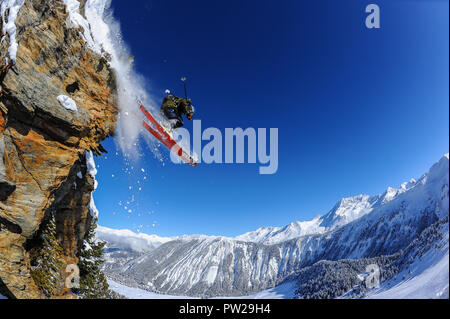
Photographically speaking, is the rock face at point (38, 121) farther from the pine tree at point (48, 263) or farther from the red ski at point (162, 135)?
the red ski at point (162, 135)

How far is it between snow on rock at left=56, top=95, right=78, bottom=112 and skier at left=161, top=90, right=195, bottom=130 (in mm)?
6290

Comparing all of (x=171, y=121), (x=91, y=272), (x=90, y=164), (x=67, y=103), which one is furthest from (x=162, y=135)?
(x=91, y=272)

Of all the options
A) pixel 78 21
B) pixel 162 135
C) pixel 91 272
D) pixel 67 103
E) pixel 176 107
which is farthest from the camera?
pixel 162 135

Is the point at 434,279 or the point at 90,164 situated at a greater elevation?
the point at 90,164

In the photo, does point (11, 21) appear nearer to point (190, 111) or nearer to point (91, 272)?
point (190, 111)

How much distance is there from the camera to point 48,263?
1568 cm

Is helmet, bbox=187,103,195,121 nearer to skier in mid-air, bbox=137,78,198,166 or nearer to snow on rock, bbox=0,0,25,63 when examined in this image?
skier in mid-air, bbox=137,78,198,166

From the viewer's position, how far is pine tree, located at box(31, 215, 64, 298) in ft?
48.3

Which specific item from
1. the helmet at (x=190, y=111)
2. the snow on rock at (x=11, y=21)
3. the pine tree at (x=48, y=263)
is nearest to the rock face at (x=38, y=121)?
the snow on rock at (x=11, y=21)

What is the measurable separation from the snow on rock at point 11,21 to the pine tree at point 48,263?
12.0 metres

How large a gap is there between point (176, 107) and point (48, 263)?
1515 cm

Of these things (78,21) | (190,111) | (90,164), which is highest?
(78,21)
